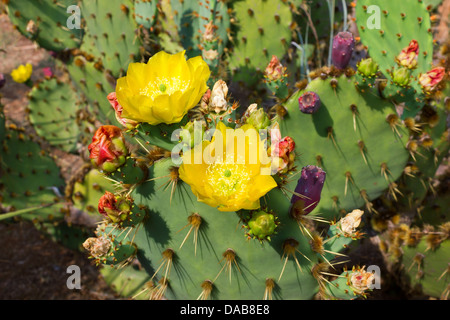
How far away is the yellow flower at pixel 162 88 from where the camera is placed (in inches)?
37.1

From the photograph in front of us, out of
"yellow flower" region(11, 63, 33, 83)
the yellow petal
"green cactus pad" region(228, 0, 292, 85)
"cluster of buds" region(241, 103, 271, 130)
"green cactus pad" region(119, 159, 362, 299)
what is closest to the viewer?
the yellow petal

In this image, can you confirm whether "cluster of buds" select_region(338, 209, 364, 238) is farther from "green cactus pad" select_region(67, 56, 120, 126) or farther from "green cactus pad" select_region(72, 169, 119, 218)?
"green cactus pad" select_region(67, 56, 120, 126)

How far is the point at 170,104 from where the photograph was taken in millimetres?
938

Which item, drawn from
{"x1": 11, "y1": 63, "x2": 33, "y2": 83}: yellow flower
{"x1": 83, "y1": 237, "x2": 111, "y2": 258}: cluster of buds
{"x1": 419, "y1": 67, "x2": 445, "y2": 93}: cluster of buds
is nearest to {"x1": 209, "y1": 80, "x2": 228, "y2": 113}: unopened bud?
{"x1": 83, "y1": 237, "x2": 111, "y2": 258}: cluster of buds

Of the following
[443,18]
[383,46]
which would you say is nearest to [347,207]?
[383,46]

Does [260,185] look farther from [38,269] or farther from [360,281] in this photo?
[38,269]

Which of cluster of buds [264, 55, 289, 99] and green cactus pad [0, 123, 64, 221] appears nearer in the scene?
cluster of buds [264, 55, 289, 99]

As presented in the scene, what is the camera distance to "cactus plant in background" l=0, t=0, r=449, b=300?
100 cm

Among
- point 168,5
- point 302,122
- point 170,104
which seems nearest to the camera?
point 170,104

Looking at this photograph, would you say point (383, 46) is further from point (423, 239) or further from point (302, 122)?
point (423, 239)

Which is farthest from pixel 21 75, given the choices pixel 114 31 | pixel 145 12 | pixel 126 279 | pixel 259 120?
pixel 259 120

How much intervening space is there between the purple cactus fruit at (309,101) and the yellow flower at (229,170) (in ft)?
1.99

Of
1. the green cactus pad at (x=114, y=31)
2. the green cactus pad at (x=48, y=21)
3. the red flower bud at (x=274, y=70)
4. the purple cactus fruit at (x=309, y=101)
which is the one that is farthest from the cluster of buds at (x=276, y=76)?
the green cactus pad at (x=48, y=21)

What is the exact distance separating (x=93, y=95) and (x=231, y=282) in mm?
1617
